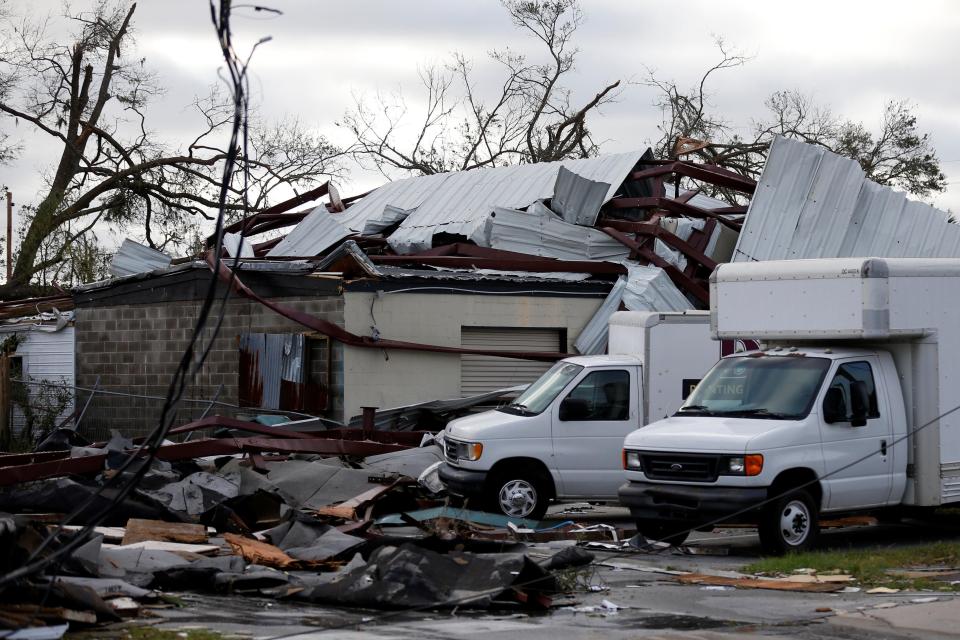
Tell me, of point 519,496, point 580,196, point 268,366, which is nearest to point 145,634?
point 519,496

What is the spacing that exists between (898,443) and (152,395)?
1423 cm

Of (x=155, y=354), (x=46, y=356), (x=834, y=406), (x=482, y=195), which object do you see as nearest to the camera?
(x=834, y=406)

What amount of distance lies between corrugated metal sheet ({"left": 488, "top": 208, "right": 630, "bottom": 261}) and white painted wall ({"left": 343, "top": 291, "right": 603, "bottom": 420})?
227 cm

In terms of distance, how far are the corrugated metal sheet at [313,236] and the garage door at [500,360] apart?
5.56 meters

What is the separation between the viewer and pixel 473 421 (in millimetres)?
14586

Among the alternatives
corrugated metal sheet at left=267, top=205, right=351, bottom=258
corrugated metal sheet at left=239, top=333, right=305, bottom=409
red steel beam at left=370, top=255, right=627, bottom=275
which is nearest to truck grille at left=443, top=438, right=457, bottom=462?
corrugated metal sheet at left=239, top=333, right=305, bottom=409

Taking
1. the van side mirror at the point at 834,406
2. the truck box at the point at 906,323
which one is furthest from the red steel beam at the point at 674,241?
the van side mirror at the point at 834,406

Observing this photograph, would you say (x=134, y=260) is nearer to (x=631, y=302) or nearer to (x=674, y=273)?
(x=631, y=302)

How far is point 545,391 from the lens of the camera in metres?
14.7

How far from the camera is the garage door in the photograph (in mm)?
20547

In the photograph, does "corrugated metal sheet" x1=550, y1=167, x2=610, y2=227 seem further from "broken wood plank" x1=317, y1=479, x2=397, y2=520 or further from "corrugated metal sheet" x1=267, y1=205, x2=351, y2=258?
"broken wood plank" x1=317, y1=479, x2=397, y2=520

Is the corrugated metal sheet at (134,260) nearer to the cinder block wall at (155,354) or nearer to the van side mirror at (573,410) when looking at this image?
the cinder block wall at (155,354)

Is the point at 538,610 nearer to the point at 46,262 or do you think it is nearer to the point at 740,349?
the point at 740,349

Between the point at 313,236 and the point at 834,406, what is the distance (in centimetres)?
1564
